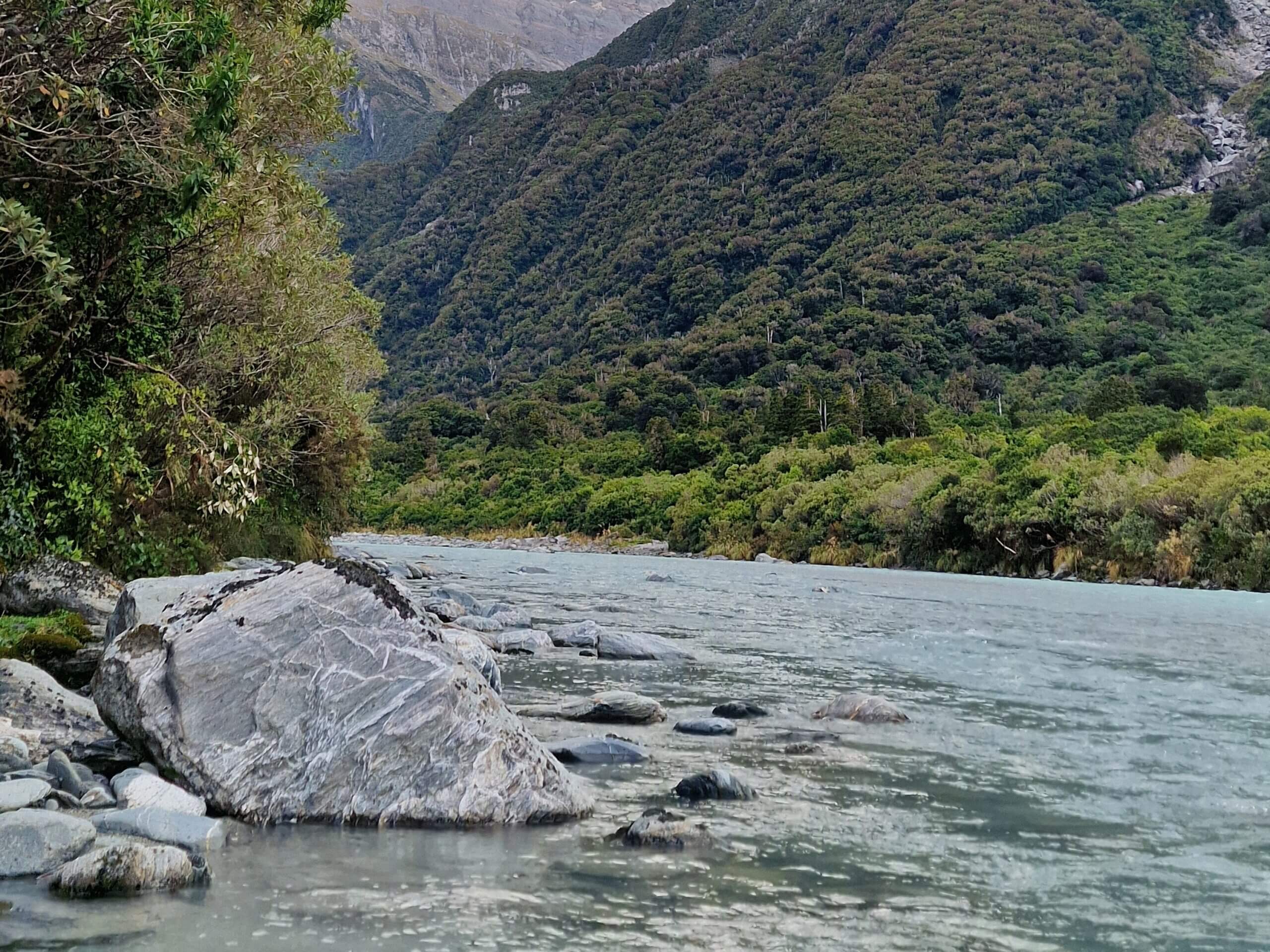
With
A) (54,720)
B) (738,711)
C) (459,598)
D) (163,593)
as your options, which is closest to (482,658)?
(738,711)

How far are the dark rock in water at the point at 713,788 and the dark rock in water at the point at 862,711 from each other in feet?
12.9

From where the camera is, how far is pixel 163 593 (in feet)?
31.4

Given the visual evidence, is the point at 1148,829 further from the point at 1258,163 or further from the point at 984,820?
the point at 1258,163

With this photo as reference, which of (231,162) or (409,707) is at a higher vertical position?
(231,162)

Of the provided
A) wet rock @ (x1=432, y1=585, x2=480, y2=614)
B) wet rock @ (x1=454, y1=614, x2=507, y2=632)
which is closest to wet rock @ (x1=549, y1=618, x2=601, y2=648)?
wet rock @ (x1=454, y1=614, x2=507, y2=632)

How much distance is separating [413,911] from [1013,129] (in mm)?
159798

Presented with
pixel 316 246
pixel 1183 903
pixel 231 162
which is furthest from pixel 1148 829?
pixel 316 246

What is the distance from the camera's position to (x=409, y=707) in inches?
317

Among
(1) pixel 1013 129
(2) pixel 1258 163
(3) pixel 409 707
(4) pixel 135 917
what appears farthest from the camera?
(1) pixel 1013 129

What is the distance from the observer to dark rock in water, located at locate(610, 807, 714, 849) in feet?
24.4

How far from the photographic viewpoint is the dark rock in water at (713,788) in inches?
344

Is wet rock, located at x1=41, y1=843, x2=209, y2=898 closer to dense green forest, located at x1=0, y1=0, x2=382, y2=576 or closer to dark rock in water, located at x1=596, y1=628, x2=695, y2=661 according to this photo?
dense green forest, located at x1=0, y1=0, x2=382, y2=576

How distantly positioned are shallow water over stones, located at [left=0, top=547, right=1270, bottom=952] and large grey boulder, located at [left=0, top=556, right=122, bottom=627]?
19.6 ft

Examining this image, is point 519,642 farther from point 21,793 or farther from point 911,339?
point 911,339
